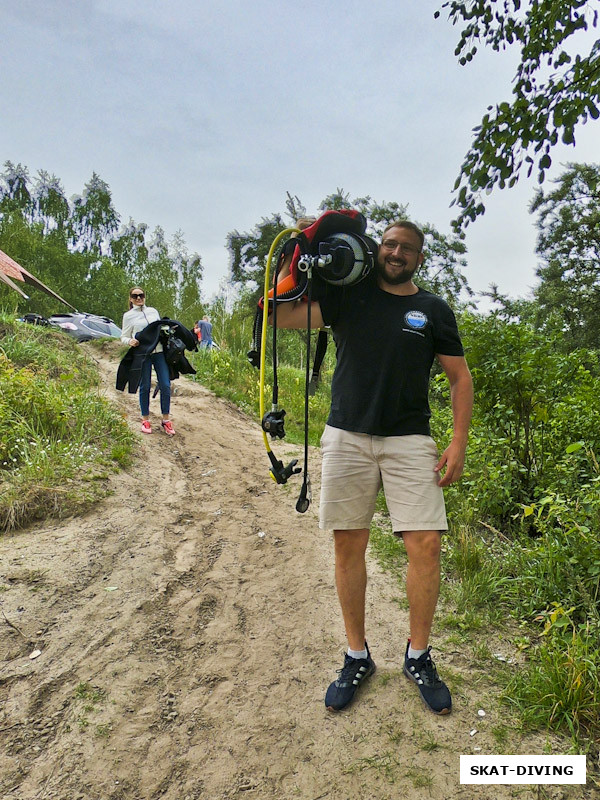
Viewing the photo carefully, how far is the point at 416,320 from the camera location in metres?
2.26

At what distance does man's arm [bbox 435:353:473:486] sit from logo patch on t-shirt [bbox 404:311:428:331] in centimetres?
17

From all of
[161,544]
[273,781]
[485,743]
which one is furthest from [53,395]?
[485,743]

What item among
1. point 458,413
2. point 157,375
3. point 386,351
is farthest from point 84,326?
point 458,413

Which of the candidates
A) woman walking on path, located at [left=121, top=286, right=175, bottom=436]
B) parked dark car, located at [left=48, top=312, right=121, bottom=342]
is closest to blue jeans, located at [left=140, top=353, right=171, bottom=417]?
woman walking on path, located at [left=121, top=286, right=175, bottom=436]

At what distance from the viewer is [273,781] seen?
6.55ft

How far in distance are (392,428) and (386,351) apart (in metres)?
0.32

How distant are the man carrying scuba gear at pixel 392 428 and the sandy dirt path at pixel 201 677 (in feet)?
0.65

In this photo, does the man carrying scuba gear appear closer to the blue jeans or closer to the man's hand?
the man's hand

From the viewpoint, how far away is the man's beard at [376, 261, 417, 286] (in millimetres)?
2307

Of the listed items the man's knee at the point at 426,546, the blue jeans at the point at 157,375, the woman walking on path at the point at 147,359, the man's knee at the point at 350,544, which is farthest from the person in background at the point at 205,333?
the man's knee at the point at 426,546

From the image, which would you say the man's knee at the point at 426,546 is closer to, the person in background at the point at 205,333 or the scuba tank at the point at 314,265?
the scuba tank at the point at 314,265

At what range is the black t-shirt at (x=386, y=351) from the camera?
88.7 inches

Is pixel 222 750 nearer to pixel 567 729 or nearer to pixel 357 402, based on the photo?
pixel 567 729

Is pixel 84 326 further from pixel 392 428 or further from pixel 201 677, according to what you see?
pixel 392 428
